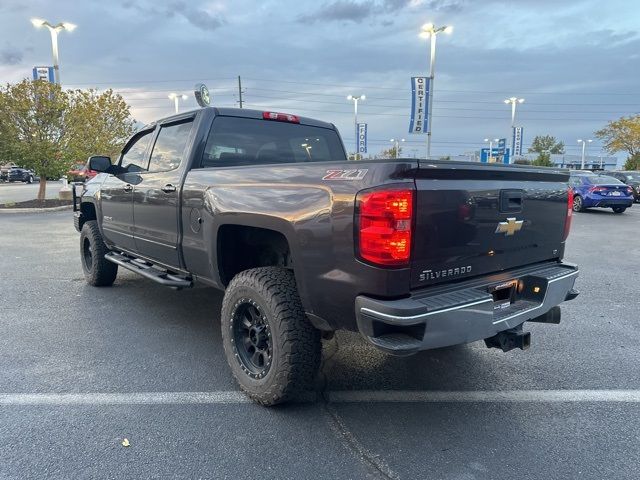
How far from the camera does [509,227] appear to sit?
3.06 meters

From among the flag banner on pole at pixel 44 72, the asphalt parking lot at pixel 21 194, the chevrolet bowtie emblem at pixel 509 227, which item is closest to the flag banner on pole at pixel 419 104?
the flag banner on pole at pixel 44 72

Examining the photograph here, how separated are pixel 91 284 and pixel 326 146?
3.61m

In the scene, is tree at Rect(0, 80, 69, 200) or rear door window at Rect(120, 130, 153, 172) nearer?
rear door window at Rect(120, 130, 153, 172)

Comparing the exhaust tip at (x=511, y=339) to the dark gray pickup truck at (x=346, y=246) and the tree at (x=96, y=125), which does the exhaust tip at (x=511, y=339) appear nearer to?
the dark gray pickup truck at (x=346, y=246)

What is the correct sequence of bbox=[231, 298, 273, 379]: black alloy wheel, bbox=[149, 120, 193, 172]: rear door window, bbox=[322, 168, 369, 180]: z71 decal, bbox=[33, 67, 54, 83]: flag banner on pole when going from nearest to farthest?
bbox=[322, 168, 369, 180]: z71 decal → bbox=[231, 298, 273, 379]: black alloy wheel → bbox=[149, 120, 193, 172]: rear door window → bbox=[33, 67, 54, 83]: flag banner on pole

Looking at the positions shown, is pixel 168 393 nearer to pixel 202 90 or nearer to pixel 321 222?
pixel 321 222

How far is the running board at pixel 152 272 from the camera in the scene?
4145 millimetres

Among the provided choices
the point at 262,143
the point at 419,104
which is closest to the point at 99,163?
the point at 262,143

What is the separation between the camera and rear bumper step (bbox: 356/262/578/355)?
2449 mm

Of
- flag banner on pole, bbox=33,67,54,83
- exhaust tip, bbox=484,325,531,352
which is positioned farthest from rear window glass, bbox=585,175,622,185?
flag banner on pole, bbox=33,67,54,83

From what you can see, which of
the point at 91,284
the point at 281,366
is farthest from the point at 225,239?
the point at 91,284

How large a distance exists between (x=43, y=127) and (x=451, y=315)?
55.8 feet

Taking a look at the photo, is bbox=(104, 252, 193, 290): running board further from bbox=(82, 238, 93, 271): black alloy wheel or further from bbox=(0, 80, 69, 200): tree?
bbox=(0, 80, 69, 200): tree

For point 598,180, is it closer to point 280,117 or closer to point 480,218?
point 280,117
